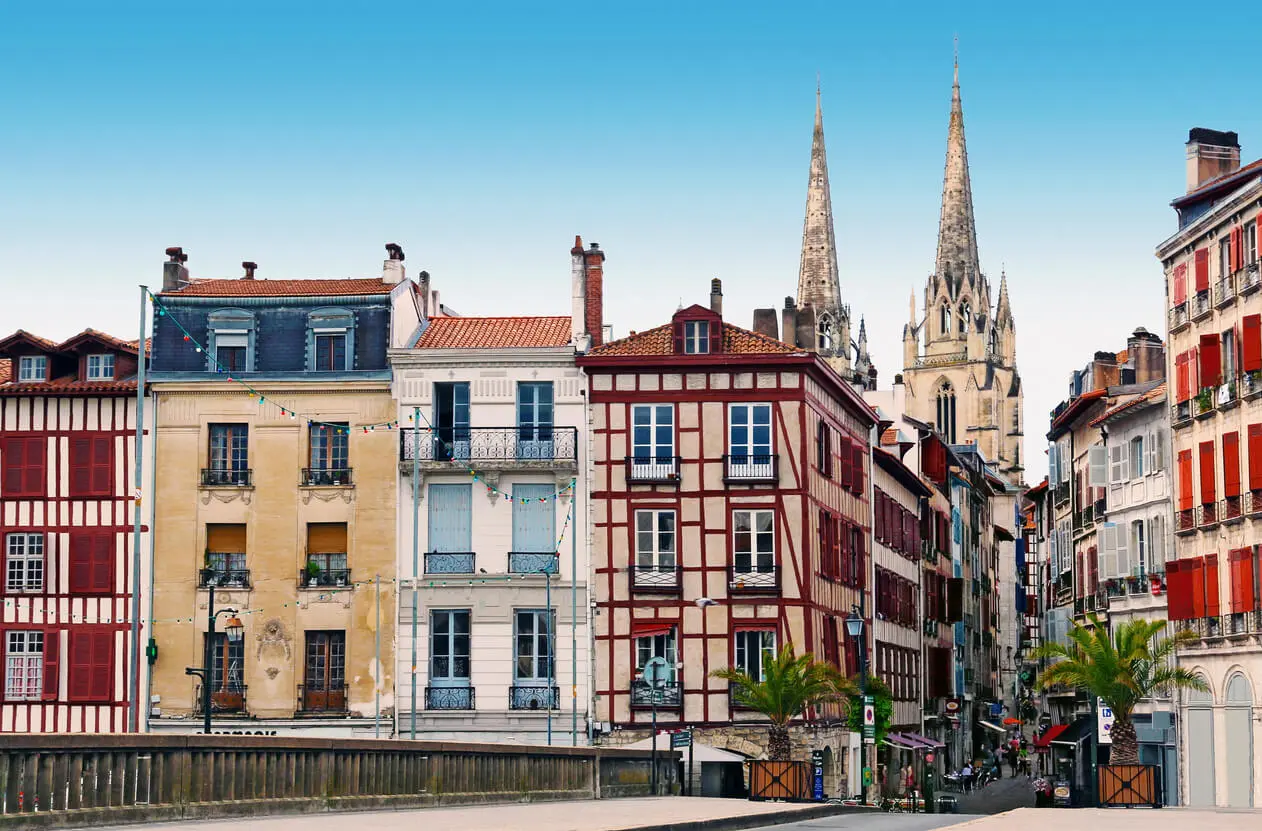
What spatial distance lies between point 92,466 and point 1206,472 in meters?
28.4

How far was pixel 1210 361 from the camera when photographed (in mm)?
51125

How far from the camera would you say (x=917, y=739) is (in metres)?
67.0

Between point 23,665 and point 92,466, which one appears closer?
point 23,665

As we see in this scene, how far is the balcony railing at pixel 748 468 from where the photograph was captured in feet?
177

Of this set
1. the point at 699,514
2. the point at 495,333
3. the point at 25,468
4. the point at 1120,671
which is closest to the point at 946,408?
the point at 495,333

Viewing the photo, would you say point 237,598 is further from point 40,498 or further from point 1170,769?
point 1170,769

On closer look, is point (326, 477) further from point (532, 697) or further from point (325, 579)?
point (532, 697)

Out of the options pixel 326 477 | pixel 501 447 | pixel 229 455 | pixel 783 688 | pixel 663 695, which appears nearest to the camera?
pixel 783 688

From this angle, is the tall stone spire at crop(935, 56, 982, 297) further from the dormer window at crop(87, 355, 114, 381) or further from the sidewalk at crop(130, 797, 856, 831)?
the sidewalk at crop(130, 797, 856, 831)

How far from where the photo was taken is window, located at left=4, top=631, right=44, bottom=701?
54.0m

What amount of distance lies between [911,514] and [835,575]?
52.9ft

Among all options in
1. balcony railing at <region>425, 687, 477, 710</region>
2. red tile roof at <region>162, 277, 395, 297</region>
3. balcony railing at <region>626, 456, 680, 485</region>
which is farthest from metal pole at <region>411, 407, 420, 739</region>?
balcony railing at <region>626, 456, 680, 485</region>

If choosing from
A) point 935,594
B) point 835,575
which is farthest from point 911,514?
point 835,575

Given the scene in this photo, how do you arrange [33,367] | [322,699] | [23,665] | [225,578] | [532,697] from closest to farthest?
[532,697]
[322,699]
[23,665]
[225,578]
[33,367]
